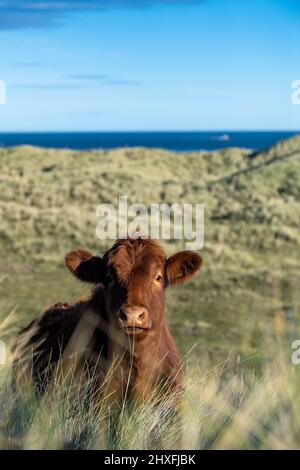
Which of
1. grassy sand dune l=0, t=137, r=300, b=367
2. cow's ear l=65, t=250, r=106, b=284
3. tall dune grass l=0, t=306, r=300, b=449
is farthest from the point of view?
grassy sand dune l=0, t=137, r=300, b=367

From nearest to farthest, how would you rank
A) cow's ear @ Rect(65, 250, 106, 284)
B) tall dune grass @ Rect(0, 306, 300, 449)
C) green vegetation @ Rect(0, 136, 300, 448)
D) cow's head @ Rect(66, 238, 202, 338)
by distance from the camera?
tall dune grass @ Rect(0, 306, 300, 449)
green vegetation @ Rect(0, 136, 300, 448)
cow's head @ Rect(66, 238, 202, 338)
cow's ear @ Rect(65, 250, 106, 284)

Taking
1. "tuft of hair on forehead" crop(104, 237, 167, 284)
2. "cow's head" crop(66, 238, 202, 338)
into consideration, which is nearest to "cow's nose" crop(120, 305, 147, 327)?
"cow's head" crop(66, 238, 202, 338)

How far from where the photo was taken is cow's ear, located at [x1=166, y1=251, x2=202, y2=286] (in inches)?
264

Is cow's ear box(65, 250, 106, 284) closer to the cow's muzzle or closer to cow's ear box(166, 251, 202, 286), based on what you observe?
cow's ear box(166, 251, 202, 286)

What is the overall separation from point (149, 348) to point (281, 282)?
15.3 metres

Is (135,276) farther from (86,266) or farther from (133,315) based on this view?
(86,266)

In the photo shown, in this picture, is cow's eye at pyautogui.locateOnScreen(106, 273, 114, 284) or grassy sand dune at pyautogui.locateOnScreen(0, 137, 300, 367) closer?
cow's eye at pyautogui.locateOnScreen(106, 273, 114, 284)

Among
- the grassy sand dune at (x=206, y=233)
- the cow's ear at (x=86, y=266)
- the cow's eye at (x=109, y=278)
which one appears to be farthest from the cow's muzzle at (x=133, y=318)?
the cow's ear at (x=86, y=266)

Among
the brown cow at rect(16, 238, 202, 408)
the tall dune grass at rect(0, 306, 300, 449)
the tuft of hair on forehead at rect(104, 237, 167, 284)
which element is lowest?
the tall dune grass at rect(0, 306, 300, 449)

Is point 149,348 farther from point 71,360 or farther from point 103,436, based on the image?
point 103,436

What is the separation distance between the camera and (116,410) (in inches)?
219

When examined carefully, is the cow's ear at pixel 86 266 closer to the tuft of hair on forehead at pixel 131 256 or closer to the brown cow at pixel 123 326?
the brown cow at pixel 123 326
